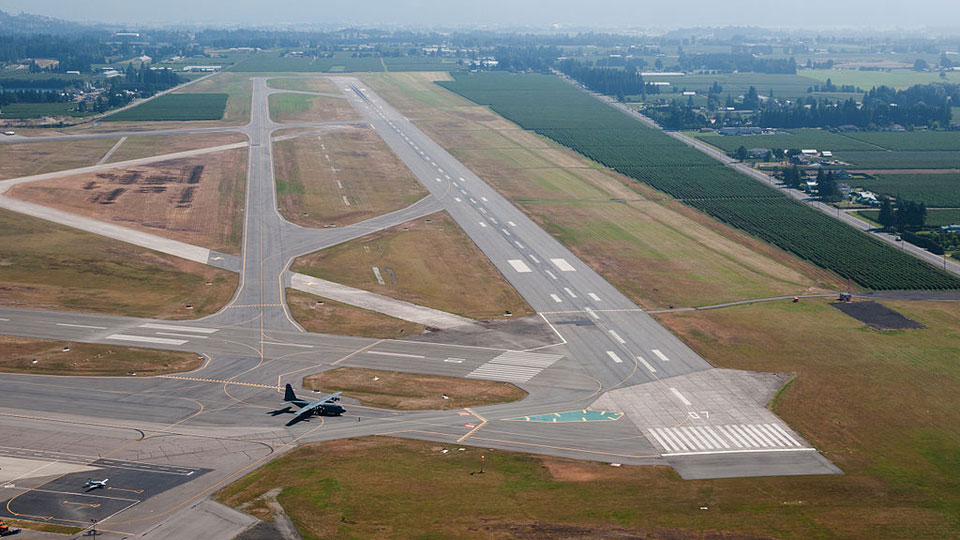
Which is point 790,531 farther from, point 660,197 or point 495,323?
point 660,197

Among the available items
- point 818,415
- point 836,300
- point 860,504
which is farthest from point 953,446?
point 836,300

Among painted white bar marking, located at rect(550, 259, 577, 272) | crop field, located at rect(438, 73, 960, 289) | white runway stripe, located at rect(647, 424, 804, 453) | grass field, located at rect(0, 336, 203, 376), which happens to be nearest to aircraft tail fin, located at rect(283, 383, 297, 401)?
grass field, located at rect(0, 336, 203, 376)

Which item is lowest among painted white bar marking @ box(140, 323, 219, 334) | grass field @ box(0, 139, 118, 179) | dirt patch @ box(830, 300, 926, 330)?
dirt patch @ box(830, 300, 926, 330)

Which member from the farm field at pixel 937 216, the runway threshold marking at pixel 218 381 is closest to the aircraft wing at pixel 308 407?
the runway threshold marking at pixel 218 381

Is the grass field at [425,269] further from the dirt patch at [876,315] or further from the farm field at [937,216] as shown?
the farm field at [937,216]

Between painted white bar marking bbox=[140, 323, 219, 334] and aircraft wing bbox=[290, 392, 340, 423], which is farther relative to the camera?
painted white bar marking bbox=[140, 323, 219, 334]

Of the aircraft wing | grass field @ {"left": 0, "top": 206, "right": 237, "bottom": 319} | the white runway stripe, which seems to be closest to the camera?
the white runway stripe

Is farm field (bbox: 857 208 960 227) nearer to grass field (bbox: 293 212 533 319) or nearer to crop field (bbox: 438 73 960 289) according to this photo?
crop field (bbox: 438 73 960 289)
